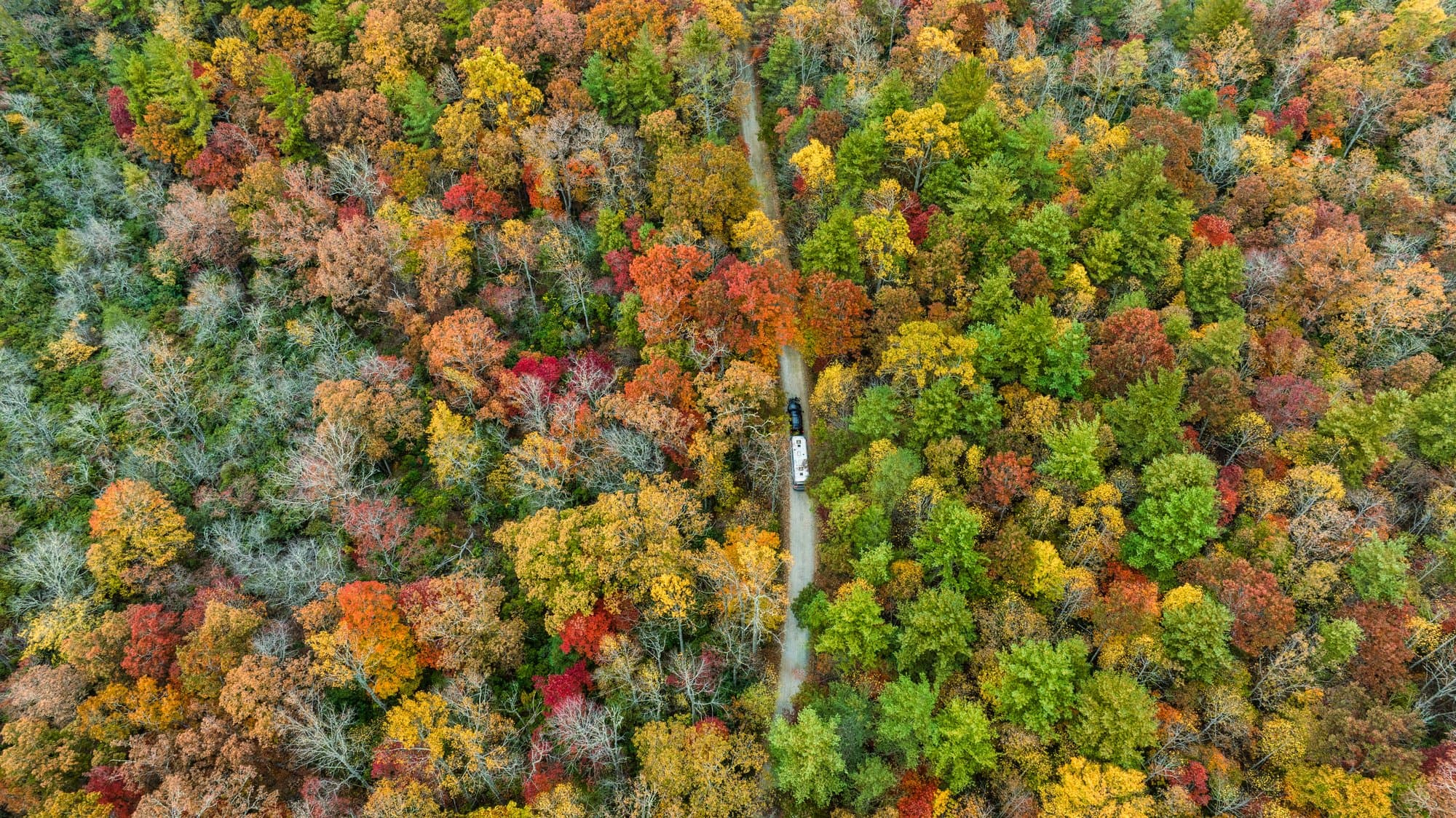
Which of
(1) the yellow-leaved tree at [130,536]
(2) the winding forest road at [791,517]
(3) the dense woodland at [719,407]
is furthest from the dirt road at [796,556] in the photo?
(1) the yellow-leaved tree at [130,536]

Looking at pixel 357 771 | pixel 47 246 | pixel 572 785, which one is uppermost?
pixel 47 246

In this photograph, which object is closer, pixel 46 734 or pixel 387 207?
pixel 46 734

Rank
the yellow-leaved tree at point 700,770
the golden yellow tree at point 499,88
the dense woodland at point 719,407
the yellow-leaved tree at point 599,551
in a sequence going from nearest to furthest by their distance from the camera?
the yellow-leaved tree at point 700,770 < the dense woodland at point 719,407 < the yellow-leaved tree at point 599,551 < the golden yellow tree at point 499,88

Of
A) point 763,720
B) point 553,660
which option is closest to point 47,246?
point 553,660

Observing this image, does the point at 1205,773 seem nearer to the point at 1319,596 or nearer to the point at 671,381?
the point at 1319,596

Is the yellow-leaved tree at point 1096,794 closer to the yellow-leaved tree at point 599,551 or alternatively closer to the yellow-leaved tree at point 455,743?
the yellow-leaved tree at point 599,551

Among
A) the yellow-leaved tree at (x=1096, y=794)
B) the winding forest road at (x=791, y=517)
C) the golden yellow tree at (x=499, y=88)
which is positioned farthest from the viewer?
the golden yellow tree at (x=499, y=88)

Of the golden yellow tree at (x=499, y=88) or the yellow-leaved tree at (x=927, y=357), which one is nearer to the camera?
the yellow-leaved tree at (x=927, y=357)
